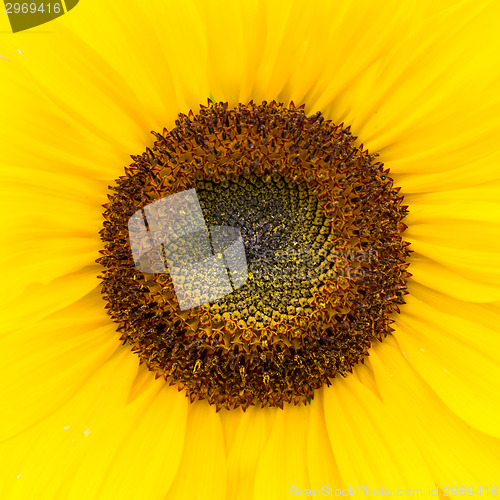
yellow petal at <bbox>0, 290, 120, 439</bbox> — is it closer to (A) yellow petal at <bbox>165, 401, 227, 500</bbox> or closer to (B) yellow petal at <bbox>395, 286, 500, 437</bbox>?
(A) yellow petal at <bbox>165, 401, 227, 500</bbox>

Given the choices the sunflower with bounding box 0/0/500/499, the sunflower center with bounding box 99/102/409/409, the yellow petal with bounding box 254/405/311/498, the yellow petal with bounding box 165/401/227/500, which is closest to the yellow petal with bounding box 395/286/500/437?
the sunflower with bounding box 0/0/500/499

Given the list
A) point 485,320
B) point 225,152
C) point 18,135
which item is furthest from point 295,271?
point 18,135

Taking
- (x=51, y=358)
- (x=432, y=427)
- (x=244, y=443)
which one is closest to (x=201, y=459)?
(x=244, y=443)

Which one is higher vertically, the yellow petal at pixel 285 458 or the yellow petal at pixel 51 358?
the yellow petal at pixel 51 358

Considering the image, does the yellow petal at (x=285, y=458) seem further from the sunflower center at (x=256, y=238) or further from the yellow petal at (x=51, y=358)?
the yellow petal at (x=51, y=358)

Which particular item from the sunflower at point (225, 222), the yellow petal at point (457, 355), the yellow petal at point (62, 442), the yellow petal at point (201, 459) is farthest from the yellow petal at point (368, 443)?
the yellow petal at point (62, 442)
